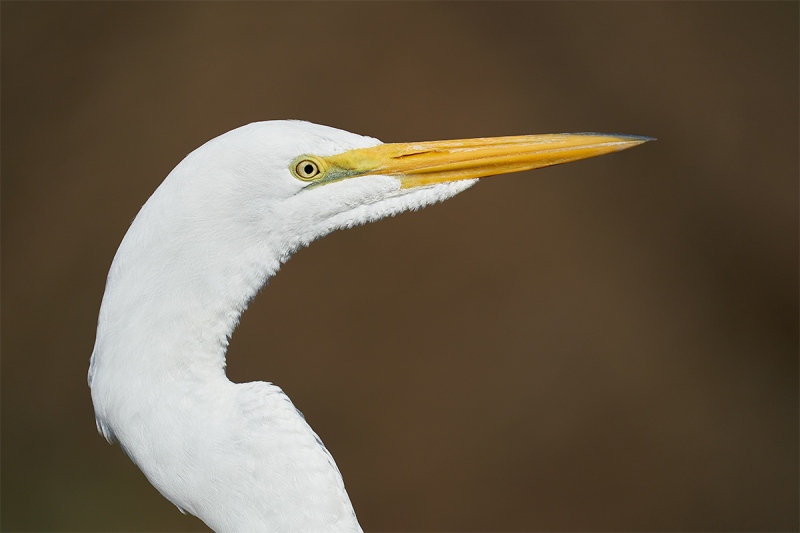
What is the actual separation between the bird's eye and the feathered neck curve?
0.01 meters

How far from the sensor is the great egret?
0.77 metres

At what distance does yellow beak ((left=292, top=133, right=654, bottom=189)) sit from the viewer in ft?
2.83

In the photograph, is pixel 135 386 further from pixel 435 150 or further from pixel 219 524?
pixel 435 150

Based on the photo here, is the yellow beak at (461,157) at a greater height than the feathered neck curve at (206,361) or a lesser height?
greater

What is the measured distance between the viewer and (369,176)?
34.0 inches

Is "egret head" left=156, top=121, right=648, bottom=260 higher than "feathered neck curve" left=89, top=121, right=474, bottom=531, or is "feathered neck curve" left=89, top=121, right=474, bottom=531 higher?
"egret head" left=156, top=121, right=648, bottom=260

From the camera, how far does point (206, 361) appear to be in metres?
0.81

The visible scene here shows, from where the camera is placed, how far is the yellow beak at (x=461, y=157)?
861 millimetres

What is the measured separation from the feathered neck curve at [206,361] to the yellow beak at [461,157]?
79mm

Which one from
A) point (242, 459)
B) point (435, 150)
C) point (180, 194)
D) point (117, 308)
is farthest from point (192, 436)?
point (435, 150)

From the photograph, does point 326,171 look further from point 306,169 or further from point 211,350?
point 211,350

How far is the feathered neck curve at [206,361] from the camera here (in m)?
0.77

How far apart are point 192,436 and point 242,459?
0.20 ft

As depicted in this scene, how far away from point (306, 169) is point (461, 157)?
20 cm
